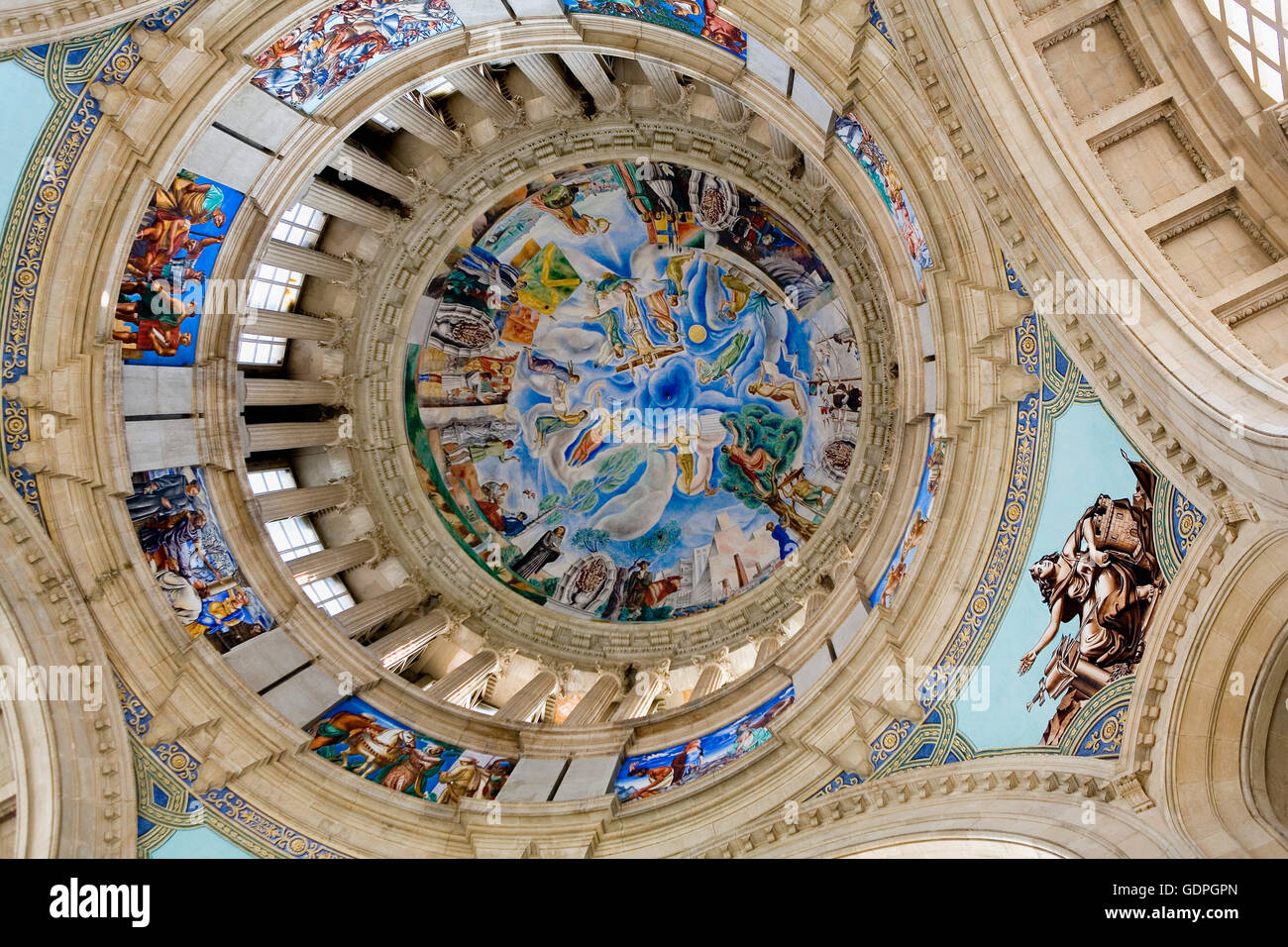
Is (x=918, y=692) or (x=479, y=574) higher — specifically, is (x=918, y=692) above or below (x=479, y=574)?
below

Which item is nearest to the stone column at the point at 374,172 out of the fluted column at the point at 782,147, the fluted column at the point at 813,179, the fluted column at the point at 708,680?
the fluted column at the point at 782,147

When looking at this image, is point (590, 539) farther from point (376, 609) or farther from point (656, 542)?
point (376, 609)

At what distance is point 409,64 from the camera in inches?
684

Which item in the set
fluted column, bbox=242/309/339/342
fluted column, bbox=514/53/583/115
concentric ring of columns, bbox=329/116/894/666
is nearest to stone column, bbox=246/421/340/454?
concentric ring of columns, bbox=329/116/894/666

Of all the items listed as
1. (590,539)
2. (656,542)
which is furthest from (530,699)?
(656,542)

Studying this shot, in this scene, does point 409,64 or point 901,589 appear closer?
point 901,589

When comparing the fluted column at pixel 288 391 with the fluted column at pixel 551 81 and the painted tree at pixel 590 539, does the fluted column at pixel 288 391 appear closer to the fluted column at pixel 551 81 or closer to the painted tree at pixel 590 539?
the painted tree at pixel 590 539

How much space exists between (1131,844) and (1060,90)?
8.39 meters

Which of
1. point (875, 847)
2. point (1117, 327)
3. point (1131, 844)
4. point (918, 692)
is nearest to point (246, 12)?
point (1117, 327)

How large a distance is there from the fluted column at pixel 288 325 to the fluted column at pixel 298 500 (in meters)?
3.46

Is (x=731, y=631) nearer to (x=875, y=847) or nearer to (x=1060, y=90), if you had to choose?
(x=875, y=847)

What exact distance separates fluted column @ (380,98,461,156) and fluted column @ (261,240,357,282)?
3.34 meters

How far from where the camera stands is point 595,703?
20938 mm

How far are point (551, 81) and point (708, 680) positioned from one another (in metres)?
13.4
